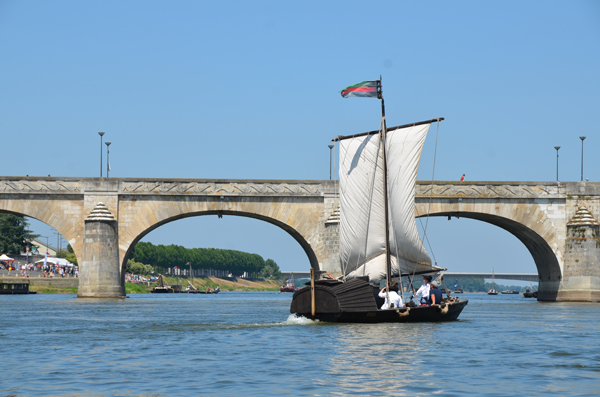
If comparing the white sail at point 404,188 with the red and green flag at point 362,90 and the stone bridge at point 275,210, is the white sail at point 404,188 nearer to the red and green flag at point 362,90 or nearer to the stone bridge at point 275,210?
the red and green flag at point 362,90

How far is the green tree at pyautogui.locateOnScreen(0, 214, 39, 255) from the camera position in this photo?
132 meters

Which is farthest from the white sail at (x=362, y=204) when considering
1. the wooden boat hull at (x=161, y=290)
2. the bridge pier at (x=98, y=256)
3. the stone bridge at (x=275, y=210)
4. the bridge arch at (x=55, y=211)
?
the wooden boat hull at (x=161, y=290)

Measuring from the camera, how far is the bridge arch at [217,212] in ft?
189

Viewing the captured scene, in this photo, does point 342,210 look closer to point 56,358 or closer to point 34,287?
point 56,358

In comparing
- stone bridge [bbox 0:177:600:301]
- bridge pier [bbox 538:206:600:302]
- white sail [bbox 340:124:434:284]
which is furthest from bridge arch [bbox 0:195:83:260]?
bridge pier [bbox 538:206:600:302]

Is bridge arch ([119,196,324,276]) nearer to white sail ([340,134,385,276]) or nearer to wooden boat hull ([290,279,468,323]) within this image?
white sail ([340,134,385,276])

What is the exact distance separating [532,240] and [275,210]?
813 inches

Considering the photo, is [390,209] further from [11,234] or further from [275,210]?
[11,234]

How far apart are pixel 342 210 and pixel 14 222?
358 ft

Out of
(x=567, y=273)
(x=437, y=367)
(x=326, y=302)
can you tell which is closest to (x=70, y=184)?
(x=326, y=302)

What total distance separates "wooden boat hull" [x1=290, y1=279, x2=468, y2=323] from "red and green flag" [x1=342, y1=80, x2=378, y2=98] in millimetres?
9448

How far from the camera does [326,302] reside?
31.3 metres

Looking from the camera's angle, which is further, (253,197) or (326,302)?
(253,197)

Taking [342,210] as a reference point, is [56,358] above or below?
below
